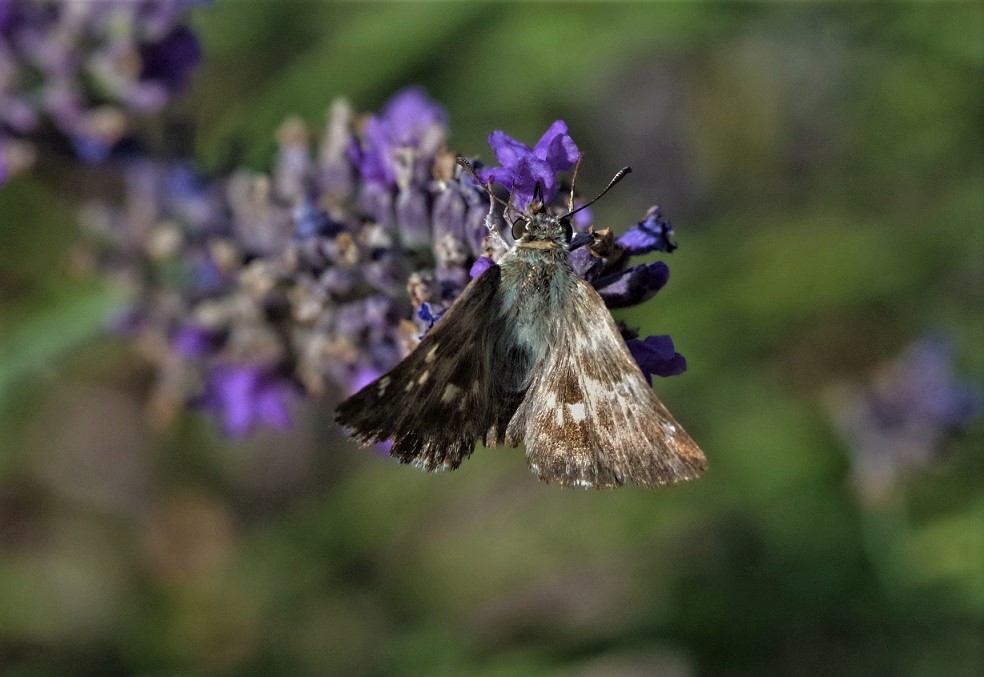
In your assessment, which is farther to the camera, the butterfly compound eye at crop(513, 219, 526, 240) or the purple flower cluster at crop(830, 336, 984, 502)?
the purple flower cluster at crop(830, 336, 984, 502)

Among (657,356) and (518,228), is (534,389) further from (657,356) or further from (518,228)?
(518,228)

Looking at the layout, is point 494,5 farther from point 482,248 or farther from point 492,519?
point 492,519

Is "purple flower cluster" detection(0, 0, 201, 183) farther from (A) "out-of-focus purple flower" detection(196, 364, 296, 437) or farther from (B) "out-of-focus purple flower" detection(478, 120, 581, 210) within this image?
(B) "out-of-focus purple flower" detection(478, 120, 581, 210)

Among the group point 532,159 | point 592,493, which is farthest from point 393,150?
point 592,493

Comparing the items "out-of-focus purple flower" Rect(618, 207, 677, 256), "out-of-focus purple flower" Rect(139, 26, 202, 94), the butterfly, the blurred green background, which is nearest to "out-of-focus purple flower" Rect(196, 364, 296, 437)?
the blurred green background

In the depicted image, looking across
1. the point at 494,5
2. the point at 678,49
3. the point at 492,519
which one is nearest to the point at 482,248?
the point at 494,5

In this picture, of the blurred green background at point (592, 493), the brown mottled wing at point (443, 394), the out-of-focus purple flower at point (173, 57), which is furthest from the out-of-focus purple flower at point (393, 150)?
the blurred green background at point (592, 493)

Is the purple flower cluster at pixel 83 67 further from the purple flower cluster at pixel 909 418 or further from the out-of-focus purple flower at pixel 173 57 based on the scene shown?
the purple flower cluster at pixel 909 418
